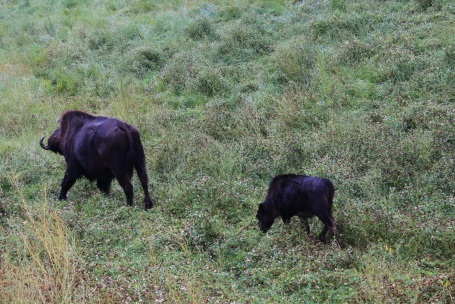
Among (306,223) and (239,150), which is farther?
(239,150)

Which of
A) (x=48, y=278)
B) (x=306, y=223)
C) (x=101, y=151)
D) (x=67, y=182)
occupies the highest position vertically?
(x=48, y=278)

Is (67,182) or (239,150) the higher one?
(239,150)

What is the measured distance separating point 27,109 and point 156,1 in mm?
7187

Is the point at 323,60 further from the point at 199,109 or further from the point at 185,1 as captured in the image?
the point at 185,1

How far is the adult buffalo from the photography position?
25.1 ft

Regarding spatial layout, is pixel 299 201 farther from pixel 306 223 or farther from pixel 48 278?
pixel 48 278

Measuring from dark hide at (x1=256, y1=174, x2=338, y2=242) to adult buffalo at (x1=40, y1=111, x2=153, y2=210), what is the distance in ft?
5.85

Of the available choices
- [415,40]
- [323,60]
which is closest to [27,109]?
[323,60]

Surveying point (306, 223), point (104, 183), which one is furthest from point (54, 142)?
point (306, 223)

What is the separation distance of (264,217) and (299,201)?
0.52 m

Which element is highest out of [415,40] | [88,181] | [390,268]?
[415,40]

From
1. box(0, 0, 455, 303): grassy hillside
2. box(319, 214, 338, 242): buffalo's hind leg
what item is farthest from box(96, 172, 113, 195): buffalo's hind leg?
box(319, 214, 338, 242): buffalo's hind leg

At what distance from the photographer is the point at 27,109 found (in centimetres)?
1179

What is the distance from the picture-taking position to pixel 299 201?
21.1 feet
